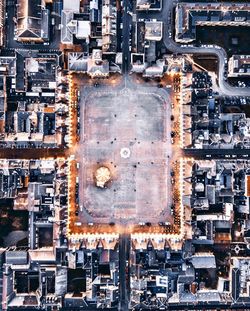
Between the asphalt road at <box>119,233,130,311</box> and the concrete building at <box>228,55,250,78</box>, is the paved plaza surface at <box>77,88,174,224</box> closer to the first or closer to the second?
the asphalt road at <box>119,233,130,311</box>

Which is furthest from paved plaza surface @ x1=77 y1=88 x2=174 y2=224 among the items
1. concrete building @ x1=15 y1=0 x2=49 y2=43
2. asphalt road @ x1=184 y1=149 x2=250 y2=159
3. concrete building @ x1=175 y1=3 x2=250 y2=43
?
concrete building @ x1=15 y1=0 x2=49 y2=43

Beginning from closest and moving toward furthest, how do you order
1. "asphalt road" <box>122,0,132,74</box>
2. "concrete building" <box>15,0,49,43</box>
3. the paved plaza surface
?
1. "concrete building" <box>15,0,49,43</box>
2. "asphalt road" <box>122,0,132,74</box>
3. the paved plaza surface

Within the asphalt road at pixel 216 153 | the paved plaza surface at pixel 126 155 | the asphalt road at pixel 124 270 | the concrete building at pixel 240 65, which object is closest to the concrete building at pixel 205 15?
the concrete building at pixel 240 65

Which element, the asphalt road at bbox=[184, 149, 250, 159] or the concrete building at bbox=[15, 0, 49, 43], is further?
the asphalt road at bbox=[184, 149, 250, 159]

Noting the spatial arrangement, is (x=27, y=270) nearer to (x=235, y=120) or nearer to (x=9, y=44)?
(x=9, y=44)

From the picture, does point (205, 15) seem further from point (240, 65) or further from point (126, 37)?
point (126, 37)

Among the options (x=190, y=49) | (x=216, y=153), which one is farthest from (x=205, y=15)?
(x=216, y=153)

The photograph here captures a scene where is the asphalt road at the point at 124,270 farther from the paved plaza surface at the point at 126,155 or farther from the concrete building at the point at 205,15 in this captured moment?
the concrete building at the point at 205,15

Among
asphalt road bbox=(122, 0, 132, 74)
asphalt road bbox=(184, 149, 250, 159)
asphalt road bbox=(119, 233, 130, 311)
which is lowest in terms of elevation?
asphalt road bbox=(119, 233, 130, 311)

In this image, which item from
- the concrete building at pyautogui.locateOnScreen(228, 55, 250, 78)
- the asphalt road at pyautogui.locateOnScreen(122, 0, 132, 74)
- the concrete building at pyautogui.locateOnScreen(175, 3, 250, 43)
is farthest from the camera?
the asphalt road at pyautogui.locateOnScreen(122, 0, 132, 74)

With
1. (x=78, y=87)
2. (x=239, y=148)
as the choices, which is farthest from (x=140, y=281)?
(x=78, y=87)
